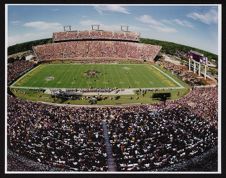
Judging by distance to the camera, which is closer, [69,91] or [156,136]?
[156,136]

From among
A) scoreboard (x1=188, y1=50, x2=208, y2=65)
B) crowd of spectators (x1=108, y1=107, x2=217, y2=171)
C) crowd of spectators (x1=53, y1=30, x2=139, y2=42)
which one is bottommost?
crowd of spectators (x1=108, y1=107, x2=217, y2=171)

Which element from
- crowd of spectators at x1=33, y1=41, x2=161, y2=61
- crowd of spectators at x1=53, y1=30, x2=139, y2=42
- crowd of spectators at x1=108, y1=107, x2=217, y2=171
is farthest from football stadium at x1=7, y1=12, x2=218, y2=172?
crowd of spectators at x1=33, y1=41, x2=161, y2=61

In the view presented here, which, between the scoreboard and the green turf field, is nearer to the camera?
the scoreboard

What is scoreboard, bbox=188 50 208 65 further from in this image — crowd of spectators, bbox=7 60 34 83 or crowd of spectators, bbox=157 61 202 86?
crowd of spectators, bbox=7 60 34 83

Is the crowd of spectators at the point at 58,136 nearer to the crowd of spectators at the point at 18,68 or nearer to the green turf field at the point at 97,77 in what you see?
the crowd of spectators at the point at 18,68

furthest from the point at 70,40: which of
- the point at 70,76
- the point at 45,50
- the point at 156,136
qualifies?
the point at 156,136

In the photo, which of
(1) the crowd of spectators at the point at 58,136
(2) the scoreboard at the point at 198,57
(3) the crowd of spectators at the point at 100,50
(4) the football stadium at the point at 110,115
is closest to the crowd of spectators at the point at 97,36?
(4) the football stadium at the point at 110,115

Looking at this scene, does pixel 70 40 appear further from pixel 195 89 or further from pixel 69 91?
pixel 195 89
